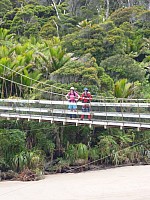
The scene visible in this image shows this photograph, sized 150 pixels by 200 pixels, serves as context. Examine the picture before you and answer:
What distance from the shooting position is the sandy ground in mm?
11570

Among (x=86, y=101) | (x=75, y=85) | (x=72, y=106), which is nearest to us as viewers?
(x=86, y=101)

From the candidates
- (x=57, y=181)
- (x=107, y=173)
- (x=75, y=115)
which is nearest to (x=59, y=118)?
(x=75, y=115)

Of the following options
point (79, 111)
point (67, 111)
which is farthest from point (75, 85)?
point (79, 111)

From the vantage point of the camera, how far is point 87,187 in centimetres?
1245

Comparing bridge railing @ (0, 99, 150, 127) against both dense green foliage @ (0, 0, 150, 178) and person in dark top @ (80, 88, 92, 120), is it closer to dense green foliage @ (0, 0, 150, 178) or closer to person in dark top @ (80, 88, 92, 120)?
person in dark top @ (80, 88, 92, 120)

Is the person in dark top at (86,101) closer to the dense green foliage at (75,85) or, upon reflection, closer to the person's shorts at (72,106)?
the person's shorts at (72,106)

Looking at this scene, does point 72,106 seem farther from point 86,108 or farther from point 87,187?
point 87,187

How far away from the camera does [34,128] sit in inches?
593

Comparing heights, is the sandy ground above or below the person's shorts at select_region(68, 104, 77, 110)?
below

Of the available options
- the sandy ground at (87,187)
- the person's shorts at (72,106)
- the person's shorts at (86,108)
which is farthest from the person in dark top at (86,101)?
the sandy ground at (87,187)

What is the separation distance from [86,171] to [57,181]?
1796 mm

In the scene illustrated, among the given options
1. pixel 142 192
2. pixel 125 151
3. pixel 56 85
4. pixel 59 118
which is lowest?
pixel 142 192

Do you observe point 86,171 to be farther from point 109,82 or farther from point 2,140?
point 109,82

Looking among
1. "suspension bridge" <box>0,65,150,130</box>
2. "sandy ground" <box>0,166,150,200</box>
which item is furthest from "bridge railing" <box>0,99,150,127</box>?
"sandy ground" <box>0,166,150,200</box>
